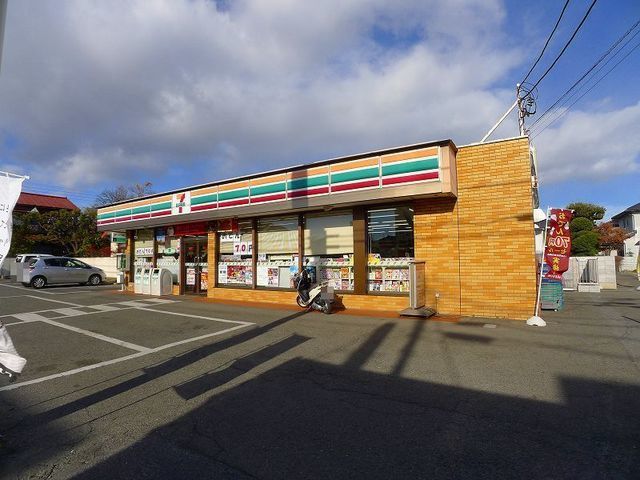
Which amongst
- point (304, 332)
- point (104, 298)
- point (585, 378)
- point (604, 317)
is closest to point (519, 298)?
point (604, 317)

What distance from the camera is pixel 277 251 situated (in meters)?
13.6

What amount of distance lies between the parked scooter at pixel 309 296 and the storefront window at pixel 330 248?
0.54 meters

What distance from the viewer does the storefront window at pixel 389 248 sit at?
1118 cm

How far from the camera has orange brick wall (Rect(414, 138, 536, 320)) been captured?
31.3 ft

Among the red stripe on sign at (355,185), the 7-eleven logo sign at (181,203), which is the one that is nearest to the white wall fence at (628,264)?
the red stripe on sign at (355,185)

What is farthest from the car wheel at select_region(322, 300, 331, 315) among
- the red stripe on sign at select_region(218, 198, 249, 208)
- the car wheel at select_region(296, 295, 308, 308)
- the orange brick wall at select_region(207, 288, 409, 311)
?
the red stripe on sign at select_region(218, 198, 249, 208)

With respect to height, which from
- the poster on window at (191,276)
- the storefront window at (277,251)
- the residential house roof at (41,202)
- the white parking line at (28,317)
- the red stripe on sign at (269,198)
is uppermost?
the residential house roof at (41,202)

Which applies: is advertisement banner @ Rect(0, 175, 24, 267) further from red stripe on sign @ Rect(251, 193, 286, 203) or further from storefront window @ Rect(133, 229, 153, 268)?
storefront window @ Rect(133, 229, 153, 268)

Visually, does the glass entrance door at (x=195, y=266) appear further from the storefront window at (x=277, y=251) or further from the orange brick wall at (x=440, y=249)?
the orange brick wall at (x=440, y=249)

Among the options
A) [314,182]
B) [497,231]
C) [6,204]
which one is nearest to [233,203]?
[314,182]

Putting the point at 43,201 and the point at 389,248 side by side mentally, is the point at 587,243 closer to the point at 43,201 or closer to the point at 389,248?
the point at 389,248

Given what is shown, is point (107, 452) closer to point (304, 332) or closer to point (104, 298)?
point (304, 332)

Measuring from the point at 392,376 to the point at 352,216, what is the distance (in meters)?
6.98

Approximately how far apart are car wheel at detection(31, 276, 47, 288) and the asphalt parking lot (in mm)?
16372
